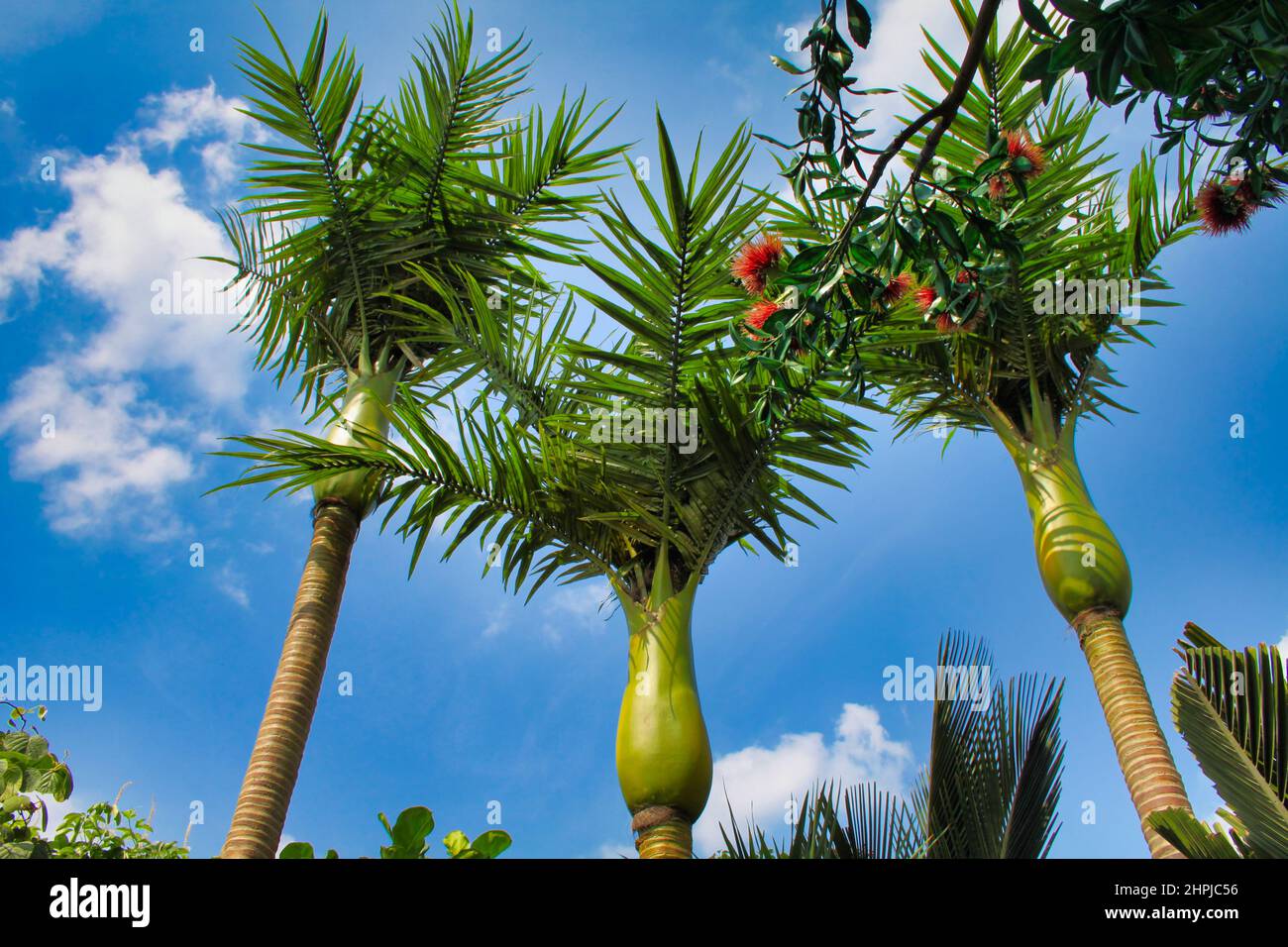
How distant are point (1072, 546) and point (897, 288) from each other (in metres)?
1.52

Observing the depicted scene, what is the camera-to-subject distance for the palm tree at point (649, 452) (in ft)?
12.5

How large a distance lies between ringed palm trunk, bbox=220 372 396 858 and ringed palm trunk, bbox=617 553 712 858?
4.64ft

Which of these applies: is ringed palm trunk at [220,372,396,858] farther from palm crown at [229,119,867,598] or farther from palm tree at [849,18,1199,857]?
palm tree at [849,18,1199,857]

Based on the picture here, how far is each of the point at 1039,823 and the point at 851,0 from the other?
89.3 inches

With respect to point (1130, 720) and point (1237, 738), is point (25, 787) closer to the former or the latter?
point (1237, 738)

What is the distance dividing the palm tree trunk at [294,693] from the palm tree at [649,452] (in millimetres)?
420

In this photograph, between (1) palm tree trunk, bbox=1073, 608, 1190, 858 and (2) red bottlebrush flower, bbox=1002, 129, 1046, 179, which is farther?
(2) red bottlebrush flower, bbox=1002, 129, 1046, 179

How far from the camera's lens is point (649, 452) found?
406 centimetres

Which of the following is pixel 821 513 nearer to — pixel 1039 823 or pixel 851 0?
pixel 1039 823

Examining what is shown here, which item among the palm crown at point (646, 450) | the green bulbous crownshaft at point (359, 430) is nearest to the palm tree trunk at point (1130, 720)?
the palm crown at point (646, 450)

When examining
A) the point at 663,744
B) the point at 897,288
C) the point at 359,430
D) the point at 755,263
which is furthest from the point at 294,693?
the point at 897,288

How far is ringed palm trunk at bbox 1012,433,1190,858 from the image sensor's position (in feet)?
11.9

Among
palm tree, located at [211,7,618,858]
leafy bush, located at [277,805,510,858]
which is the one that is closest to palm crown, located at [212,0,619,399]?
palm tree, located at [211,7,618,858]
